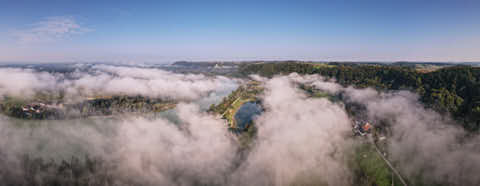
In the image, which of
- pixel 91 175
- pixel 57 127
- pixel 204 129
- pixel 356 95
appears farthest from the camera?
pixel 356 95

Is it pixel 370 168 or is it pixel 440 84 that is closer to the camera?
pixel 370 168

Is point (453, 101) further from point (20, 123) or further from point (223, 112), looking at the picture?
point (20, 123)

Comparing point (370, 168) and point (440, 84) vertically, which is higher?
point (440, 84)

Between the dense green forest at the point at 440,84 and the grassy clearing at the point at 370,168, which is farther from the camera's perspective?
the dense green forest at the point at 440,84

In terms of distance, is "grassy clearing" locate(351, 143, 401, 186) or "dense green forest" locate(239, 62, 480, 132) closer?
"grassy clearing" locate(351, 143, 401, 186)

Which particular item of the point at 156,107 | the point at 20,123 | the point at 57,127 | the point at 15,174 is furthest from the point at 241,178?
the point at 20,123

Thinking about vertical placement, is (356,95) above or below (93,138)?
above

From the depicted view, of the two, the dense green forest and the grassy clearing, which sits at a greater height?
the dense green forest

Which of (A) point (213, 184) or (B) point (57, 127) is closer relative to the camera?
(A) point (213, 184)

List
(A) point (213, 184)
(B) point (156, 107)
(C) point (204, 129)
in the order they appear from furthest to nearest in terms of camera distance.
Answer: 1. (B) point (156, 107)
2. (C) point (204, 129)
3. (A) point (213, 184)

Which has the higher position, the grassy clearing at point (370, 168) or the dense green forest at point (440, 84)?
the dense green forest at point (440, 84)

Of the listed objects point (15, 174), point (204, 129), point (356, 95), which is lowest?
point (15, 174)
